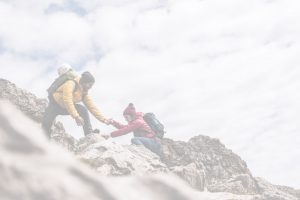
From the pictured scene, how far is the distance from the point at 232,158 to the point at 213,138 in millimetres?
1490

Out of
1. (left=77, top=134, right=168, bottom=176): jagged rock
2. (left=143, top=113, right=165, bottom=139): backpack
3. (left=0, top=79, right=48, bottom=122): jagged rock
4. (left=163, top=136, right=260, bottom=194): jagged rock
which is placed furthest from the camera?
(left=0, top=79, right=48, bottom=122): jagged rock

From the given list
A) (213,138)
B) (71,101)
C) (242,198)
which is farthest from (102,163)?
(213,138)

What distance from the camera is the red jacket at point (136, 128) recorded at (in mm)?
17984

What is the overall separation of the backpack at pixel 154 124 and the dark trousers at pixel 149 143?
A: 2.16 ft

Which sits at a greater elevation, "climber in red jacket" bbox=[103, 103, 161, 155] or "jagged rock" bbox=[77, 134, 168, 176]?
"climber in red jacket" bbox=[103, 103, 161, 155]

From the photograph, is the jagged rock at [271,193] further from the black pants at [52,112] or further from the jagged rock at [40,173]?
the jagged rock at [40,173]

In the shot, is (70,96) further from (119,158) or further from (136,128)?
(136,128)

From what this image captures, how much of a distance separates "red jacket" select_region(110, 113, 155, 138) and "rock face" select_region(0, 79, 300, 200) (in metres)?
0.55

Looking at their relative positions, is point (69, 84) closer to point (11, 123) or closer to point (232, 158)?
point (11, 123)

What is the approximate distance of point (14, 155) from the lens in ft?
9.82

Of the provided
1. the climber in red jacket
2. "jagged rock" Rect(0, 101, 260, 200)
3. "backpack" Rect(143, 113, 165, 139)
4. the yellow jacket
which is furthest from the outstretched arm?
"jagged rock" Rect(0, 101, 260, 200)

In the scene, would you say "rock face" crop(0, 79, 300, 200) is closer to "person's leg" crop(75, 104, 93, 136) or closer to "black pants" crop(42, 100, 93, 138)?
"person's leg" crop(75, 104, 93, 136)

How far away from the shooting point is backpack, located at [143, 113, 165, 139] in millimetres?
19266

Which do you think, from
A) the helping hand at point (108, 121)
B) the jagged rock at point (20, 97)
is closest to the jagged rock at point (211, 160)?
the helping hand at point (108, 121)
